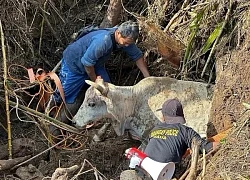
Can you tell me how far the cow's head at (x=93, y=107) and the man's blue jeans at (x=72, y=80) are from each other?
1.44 ft

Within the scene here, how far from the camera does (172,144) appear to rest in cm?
607

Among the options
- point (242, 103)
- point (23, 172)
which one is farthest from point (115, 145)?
point (242, 103)

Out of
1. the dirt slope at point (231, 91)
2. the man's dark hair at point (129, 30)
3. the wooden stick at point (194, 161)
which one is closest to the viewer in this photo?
the wooden stick at point (194, 161)

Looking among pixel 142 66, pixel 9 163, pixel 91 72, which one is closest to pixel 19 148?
pixel 9 163

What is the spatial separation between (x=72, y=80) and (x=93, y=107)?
2.25 ft

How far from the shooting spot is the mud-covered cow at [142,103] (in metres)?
7.17

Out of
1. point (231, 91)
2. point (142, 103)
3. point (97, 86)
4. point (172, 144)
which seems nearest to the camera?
point (172, 144)

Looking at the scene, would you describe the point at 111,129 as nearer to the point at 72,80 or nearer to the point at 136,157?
the point at 72,80

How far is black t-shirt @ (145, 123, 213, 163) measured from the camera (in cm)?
604

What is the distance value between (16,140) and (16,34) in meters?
1.73

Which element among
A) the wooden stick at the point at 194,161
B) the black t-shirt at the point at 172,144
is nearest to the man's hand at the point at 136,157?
the black t-shirt at the point at 172,144

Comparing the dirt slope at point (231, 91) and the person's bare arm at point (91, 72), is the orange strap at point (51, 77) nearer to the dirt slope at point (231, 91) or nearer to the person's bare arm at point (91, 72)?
the person's bare arm at point (91, 72)

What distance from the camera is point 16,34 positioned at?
8.50m

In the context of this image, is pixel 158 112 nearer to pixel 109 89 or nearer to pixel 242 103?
pixel 109 89
